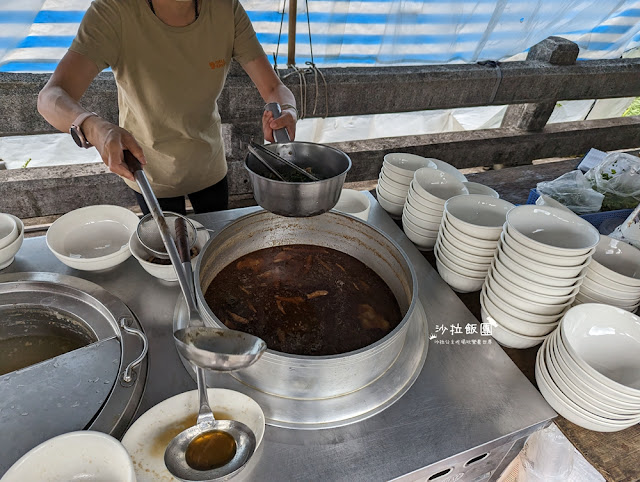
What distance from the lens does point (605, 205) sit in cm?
231

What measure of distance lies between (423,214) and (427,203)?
0.22 ft

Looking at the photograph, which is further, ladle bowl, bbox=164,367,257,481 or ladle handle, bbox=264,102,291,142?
ladle handle, bbox=264,102,291,142

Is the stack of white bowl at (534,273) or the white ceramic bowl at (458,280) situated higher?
the stack of white bowl at (534,273)

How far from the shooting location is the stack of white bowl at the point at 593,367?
49.8 inches

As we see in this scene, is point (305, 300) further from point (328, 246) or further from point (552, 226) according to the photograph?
point (552, 226)

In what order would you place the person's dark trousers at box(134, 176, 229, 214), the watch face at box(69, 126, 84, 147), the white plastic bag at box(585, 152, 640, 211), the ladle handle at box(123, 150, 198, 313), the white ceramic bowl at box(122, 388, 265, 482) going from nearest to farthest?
1. the white ceramic bowl at box(122, 388, 265, 482)
2. the ladle handle at box(123, 150, 198, 313)
3. the watch face at box(69, 126, 84, 147)
4. the white plastic bag at box(585, 152, 640, 211)
5. the person's dark trousers at box(134, 176, 229, 214)

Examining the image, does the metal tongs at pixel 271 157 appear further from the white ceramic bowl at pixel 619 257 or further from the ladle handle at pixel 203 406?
the white ceramic bowl at pixel 619 257

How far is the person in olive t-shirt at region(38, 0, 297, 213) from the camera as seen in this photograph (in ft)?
5.52

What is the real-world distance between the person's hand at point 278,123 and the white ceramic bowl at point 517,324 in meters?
1.24

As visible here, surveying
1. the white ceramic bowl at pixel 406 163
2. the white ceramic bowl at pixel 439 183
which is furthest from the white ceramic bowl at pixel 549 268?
the white ceramic bowl at pixel 406 163

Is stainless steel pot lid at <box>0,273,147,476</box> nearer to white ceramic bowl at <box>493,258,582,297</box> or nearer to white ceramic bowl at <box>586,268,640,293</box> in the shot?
white ceramic bowl at <box>493,258,582,297</box>

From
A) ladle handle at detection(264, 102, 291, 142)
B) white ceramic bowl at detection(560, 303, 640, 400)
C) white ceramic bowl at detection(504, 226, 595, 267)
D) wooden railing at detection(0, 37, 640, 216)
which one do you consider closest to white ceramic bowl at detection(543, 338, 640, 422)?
white ceramic bowl at detection(560, 303, 640, 400)

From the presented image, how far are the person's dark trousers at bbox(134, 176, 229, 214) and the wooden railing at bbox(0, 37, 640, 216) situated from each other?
0.70m

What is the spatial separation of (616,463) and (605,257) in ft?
2.71
